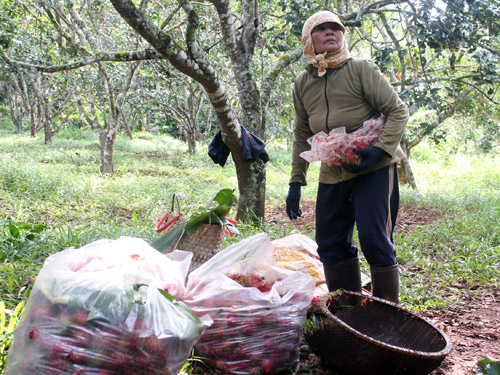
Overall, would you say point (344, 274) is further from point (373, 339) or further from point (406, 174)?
point (406, 174)

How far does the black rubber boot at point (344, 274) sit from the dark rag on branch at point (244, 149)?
6.31 feet

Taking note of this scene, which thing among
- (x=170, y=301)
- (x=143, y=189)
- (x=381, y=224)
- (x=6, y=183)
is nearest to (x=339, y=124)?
(x=381, y=224)

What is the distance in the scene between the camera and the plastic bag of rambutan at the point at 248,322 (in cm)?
200

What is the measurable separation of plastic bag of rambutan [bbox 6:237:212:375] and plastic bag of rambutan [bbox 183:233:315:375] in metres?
0.22

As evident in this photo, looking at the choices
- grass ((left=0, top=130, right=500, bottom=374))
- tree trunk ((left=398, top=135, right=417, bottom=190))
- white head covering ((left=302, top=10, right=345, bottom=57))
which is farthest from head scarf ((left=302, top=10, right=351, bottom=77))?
tree trunk ((left=398, top=135, right=417, bottom=190))

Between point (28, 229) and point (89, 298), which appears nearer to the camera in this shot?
point (89, 298)

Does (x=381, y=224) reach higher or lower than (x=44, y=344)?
higher

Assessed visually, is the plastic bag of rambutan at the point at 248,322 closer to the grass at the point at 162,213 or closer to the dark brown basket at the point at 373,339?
the dark brown basket at the point at 373,339

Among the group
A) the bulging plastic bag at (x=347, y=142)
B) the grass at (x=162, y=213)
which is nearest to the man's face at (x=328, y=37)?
the bulging plastic bag at (x=347, y=142)

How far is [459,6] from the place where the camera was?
3.80 m

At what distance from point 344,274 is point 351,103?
992 mm

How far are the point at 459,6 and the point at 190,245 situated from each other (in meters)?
3.10

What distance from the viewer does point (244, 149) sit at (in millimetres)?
4316

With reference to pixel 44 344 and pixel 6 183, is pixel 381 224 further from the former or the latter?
pixel 6 183
